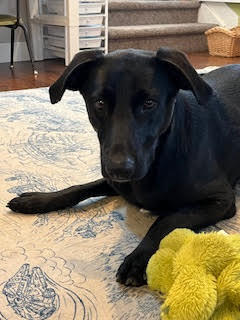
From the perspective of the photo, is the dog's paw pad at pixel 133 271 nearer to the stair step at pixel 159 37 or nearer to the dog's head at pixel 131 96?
the dog's head at pixel 131 96

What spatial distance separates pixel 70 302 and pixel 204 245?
299 mm

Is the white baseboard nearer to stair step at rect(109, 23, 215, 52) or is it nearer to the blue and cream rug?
stair step at rect(109, 23, 215, 52)

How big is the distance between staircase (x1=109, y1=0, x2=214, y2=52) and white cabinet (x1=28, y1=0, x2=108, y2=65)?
24 centimetres

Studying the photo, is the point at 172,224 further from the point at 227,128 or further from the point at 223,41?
the point at 223,41

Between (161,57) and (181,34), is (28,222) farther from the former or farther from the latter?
(181,34)

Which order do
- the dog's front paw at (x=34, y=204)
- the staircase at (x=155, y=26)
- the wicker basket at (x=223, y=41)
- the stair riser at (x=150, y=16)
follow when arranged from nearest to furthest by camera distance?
the dog's front paw at (x=34, y=204), the staircase at (x=155, y=26), the wicker basket at (x=223, y=41), the stair riser at (x=150, y=16)

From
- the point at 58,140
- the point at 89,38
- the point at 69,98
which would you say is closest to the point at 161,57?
the point at 58,140

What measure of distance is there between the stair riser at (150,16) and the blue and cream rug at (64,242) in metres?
2.85

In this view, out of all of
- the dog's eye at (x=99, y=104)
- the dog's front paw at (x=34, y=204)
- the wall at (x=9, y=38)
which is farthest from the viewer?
the wall at (x=9, y=38)

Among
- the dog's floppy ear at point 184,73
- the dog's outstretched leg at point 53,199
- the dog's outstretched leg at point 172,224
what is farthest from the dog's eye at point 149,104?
the dog's outstretched leg at point 53,199

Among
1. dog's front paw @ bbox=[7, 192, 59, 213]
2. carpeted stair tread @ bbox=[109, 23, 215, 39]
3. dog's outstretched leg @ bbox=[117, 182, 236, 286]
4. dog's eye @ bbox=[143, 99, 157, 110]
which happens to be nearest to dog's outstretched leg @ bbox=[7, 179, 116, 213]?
dog's front paw @ bbox=[7, 192, 59, 213]

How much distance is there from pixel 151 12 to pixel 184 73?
12.8 ft

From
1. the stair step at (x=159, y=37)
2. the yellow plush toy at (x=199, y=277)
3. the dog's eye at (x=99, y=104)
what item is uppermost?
the dog's eye at (x=99, y=104)

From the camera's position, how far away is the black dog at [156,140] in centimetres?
94
